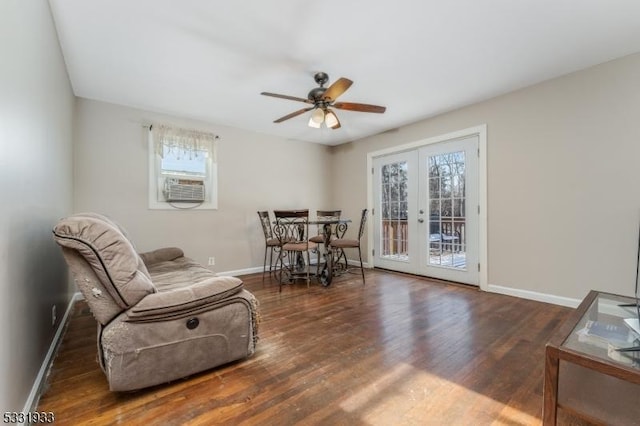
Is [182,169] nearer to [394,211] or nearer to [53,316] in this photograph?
[53,316]

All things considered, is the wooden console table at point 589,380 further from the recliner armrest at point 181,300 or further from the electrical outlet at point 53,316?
the electrical outlet at point 53,316

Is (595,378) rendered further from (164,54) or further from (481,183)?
(164,54)

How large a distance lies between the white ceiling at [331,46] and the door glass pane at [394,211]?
1396mm

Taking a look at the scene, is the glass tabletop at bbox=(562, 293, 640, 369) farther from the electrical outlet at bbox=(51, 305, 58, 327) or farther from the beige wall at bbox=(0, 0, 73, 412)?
the electrical outlet at bbox=(51, 305, 58, 327)

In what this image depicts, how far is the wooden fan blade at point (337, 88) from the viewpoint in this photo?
7.94ft

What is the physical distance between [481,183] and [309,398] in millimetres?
3318

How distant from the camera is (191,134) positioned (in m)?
4.09

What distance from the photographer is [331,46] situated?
2430 mm

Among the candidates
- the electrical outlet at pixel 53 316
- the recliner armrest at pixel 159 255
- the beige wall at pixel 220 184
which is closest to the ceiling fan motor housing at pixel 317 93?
the beige wall at pixel 220 184

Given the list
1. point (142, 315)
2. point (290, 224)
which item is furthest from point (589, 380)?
point (290, 224)

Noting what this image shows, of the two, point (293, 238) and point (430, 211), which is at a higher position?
point (430, 211)

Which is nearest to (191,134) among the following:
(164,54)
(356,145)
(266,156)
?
(266,156)

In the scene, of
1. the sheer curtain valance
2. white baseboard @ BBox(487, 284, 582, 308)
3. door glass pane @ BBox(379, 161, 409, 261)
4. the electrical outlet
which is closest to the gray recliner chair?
the electrical outlet

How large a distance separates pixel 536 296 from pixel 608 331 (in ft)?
6.51
